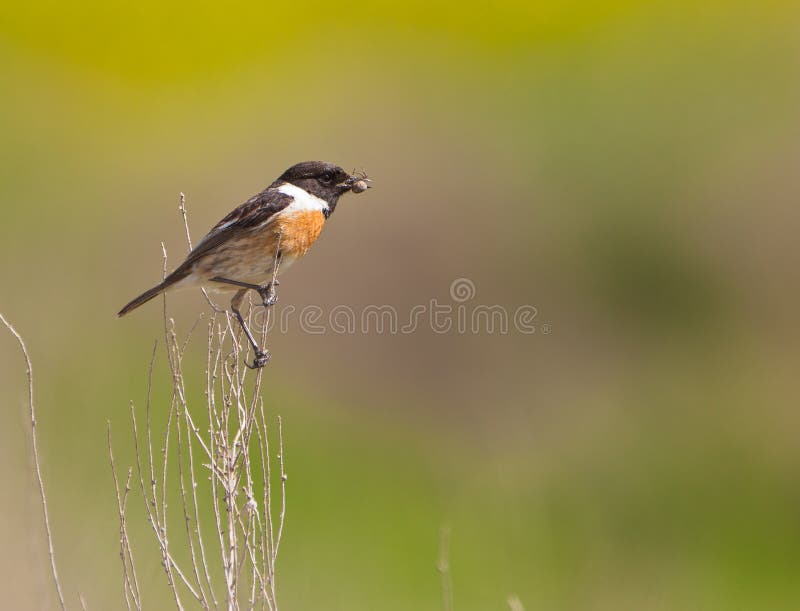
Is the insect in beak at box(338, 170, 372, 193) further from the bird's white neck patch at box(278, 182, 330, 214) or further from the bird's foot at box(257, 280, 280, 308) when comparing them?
the bird's foot at box(257, 280, 280, 308)

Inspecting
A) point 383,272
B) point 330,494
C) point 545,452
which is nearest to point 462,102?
point 383,272

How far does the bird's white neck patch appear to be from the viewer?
5.98 meters

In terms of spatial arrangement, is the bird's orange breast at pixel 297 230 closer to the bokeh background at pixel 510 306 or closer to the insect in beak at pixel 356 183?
the insect in beak at pixel 356 183

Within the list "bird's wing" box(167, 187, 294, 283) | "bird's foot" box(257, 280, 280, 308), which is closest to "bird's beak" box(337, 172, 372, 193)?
"bird's wing" box(167, 187, 294, 283)

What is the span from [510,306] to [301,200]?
6.66 m

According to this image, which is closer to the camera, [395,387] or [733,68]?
[395,387]

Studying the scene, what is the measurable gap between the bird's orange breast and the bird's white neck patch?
4 centimetres

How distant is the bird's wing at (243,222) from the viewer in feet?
19.4

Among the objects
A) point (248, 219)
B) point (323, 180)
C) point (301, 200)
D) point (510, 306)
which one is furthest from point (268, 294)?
point (510, 306)

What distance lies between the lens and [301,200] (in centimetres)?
605

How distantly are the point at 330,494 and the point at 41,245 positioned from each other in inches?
188

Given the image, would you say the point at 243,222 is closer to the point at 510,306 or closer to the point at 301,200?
the point at 301,200

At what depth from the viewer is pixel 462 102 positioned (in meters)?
15.5

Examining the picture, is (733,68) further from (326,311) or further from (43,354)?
(43,354)
